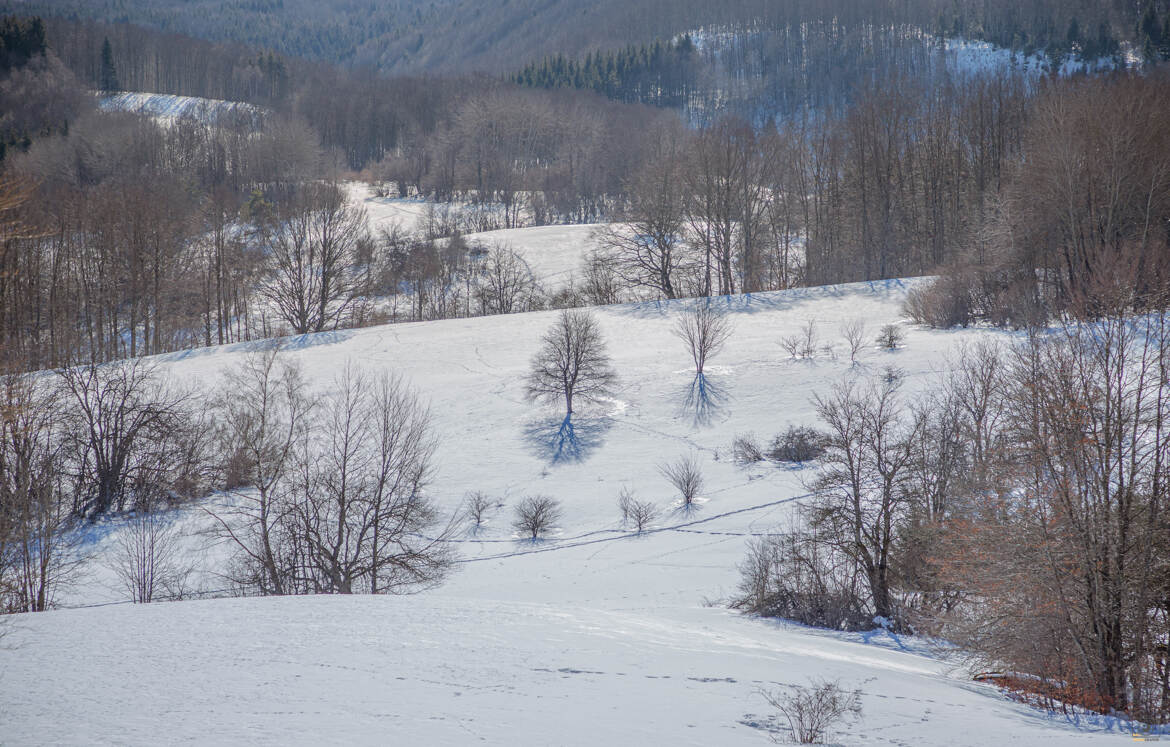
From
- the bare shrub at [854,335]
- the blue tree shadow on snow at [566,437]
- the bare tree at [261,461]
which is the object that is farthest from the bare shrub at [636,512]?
the bare shrub at [854,335]

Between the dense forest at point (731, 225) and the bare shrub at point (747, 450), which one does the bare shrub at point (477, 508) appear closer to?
the dense forest at point (731, 225)

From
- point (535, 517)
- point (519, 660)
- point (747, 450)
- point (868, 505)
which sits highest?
point (747, 450)

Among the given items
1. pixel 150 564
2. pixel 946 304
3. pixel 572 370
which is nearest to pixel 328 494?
pixel 150 564

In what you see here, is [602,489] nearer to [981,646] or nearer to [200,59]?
[981,646]

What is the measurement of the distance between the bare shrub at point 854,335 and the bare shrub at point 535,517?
14231 mm

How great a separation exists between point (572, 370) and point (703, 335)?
18.6 ft

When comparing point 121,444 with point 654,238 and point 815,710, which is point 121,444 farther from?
point 654,238

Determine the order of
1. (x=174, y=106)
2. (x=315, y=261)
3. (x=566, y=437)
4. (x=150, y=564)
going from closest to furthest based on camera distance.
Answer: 1. (x=150, y=564)
2. (x=566, y=437)
3. (x=315, y=261)
4. (x=174, y=106)

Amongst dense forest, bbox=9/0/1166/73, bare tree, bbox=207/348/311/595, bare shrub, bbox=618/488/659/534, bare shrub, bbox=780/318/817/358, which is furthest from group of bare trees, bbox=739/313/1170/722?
dense forest, bbox=9/0/1166/73

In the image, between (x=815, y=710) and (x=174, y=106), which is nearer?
(x=815, y=710)

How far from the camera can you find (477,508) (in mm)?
22344

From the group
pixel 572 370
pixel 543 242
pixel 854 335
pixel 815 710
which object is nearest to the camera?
pixel 815 710

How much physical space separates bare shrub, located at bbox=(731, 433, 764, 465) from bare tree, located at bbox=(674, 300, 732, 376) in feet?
17.2

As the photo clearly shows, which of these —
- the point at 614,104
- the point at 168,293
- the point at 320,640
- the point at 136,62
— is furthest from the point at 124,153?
the point at 320,640
